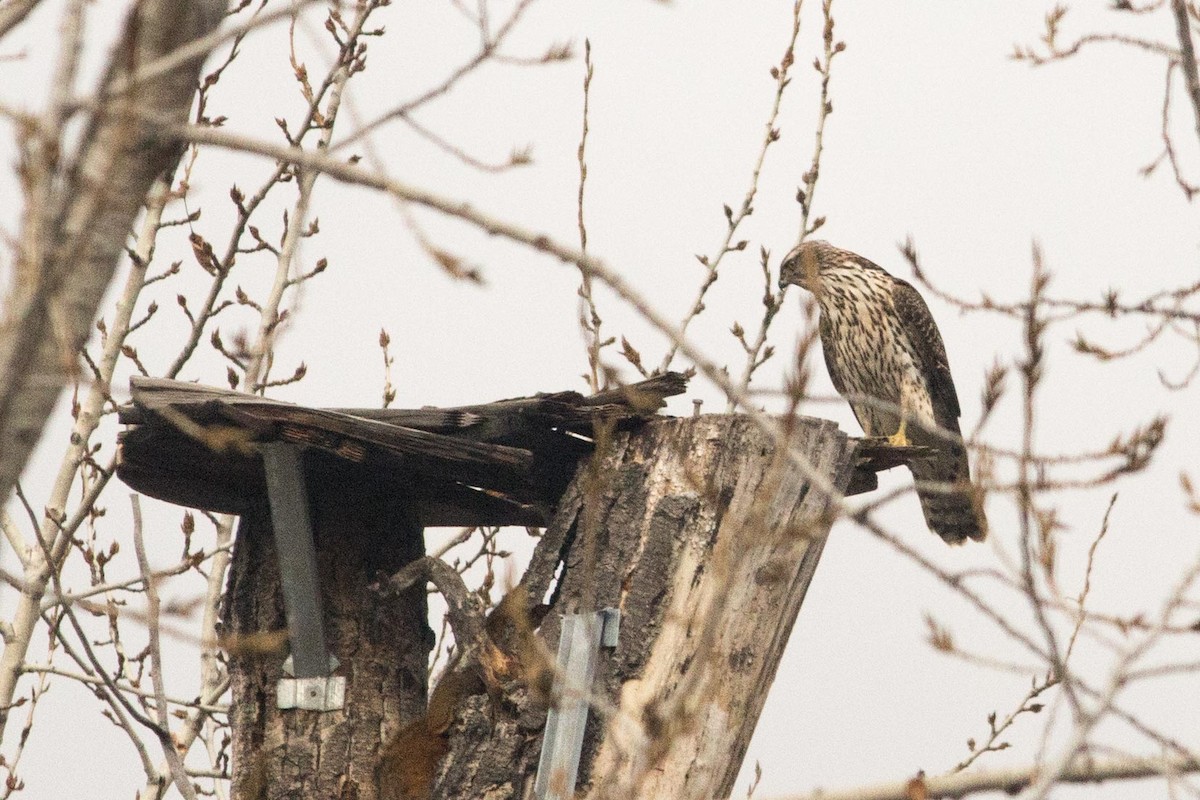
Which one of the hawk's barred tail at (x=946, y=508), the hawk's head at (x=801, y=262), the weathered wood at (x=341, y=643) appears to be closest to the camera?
the weathered wood at (x=341, y=643)

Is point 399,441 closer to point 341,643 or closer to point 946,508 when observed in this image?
A: point 341,643

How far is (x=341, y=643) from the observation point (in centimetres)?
367

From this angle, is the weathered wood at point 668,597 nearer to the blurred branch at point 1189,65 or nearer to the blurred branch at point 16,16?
the blurred branch at point 1189,65

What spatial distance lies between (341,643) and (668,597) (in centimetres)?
89

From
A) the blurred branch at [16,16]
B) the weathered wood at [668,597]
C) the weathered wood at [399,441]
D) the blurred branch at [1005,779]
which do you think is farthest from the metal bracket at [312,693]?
the blurred branch at [16,16]

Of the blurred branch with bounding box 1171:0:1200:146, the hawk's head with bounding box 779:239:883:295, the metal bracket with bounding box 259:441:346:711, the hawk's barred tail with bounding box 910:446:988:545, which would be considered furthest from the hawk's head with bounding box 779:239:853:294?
the blurred branch with bounding box 1171:0:1200:146

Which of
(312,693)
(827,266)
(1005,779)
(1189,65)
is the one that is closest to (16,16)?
(1005,779)

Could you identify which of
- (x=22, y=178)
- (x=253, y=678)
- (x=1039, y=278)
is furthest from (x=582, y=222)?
(x=22, y=178)

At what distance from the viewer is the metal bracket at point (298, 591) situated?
11.3 ft

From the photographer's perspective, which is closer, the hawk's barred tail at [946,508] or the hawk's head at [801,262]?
the hawk's head at [801,262]

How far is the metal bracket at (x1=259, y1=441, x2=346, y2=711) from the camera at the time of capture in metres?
3.45

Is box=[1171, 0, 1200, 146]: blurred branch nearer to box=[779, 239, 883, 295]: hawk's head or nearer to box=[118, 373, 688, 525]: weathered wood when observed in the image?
box=[118, 373, 688, 525]: weathered wood

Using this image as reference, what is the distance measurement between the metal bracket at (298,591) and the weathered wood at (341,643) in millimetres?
49

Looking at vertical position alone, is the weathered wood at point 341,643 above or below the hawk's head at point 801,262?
below
